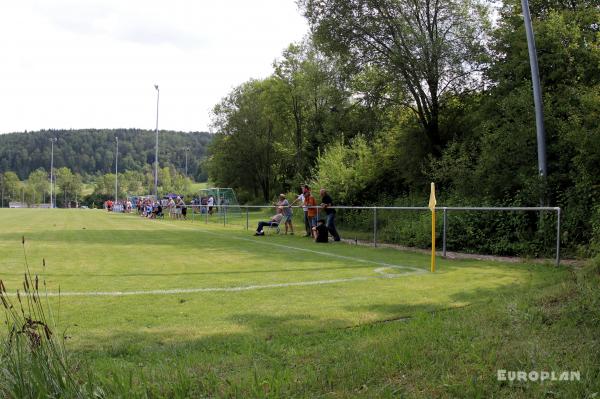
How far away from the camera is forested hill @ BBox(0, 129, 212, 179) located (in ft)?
568

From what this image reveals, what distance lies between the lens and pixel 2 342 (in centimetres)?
363

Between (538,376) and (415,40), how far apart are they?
19377 mm

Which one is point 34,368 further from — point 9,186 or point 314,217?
point 9,186

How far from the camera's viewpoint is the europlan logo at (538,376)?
3184mm

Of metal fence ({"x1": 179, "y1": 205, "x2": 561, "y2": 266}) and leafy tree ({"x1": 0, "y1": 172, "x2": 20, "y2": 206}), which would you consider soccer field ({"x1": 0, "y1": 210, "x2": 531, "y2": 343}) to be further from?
leafy tree ({"x1": 0, "y1": 172, "x2": 20, "y2": 206})

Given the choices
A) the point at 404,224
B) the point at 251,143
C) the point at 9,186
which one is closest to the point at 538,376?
the point at 404,224

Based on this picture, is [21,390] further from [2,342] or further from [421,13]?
[421,13]

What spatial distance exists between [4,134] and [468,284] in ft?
679

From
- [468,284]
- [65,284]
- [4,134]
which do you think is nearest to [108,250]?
[65,284]

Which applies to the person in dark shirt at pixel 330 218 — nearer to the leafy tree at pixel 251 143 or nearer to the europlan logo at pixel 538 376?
the europlan logo at pixel 538 376

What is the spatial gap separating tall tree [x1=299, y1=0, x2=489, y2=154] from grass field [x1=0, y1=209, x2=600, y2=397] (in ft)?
42.7

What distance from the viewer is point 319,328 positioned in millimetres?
5121

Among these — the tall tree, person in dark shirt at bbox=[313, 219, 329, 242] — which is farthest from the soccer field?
the tall tree

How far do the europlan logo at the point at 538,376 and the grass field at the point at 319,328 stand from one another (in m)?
0.06
